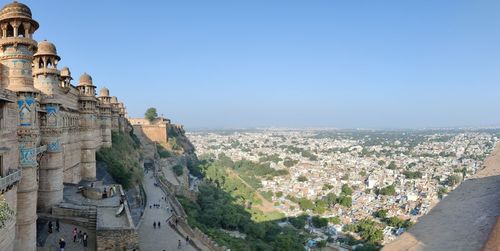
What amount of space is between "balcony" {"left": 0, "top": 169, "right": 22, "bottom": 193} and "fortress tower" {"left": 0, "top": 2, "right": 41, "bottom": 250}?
673mm

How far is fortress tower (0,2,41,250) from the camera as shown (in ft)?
35.8

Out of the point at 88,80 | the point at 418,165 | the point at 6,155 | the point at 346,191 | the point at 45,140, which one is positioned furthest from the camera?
the point at 418,165

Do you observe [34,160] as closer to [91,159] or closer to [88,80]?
[91,159]

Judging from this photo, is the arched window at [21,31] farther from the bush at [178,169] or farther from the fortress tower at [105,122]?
the bush at [178,169]

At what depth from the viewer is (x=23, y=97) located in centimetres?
1113

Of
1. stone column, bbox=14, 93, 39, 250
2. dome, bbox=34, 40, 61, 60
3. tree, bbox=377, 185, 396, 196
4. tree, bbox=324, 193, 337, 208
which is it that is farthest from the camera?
tree, bbox=377, 185, 396, 196

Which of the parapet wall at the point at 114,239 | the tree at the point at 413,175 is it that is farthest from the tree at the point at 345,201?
the parapet wall at the point at 114,239

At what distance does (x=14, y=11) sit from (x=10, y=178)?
4.91 m

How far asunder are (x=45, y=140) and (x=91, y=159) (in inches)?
252

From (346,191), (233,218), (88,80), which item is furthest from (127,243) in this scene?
(346,191)

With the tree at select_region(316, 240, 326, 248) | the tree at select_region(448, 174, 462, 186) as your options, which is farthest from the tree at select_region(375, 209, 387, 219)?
the tree at select_region(448, 174, 462, 186)

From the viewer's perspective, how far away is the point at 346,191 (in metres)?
59.7

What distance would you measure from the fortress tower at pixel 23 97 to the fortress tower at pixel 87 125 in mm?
8893

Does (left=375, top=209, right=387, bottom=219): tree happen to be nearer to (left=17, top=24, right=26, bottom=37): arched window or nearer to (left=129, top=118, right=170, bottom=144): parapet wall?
(left=129, top=118, right=170, bottom=144): parapet wall
